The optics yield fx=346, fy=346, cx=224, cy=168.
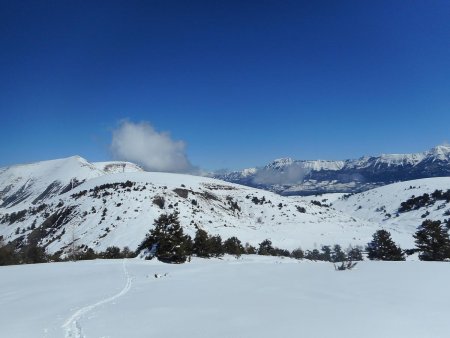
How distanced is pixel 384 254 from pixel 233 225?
4700 cm

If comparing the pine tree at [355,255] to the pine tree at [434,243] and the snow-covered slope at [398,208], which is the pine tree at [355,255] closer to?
the pine tree at [434,243]

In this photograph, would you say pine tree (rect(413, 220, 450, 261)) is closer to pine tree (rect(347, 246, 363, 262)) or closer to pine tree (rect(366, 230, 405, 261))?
pine tree (rect(366, 230, 405, 261))

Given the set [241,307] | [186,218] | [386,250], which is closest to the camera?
[241,307]

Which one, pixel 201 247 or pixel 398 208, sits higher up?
pixel 398 208

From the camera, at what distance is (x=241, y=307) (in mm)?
11648

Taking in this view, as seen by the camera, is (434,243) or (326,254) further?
(326,254)

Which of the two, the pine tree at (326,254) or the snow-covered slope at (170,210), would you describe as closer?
the pine tree at (326,254)

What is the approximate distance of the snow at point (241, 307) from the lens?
8.91 meters

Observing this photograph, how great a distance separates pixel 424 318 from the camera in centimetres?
936

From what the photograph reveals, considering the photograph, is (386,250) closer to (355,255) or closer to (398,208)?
(355,255)

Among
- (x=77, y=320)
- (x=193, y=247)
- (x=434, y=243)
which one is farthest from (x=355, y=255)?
(x=77, y=320)

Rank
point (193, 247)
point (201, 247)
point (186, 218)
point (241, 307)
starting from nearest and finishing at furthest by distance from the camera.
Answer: point (241, 307) → point (201, 247) → point (193, 247) → point (186, 218)

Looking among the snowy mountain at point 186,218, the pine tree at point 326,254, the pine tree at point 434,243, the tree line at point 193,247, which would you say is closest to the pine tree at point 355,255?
the tree line at point 193,247

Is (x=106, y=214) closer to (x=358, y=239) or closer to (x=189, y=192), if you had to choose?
(x=189, y=192)
